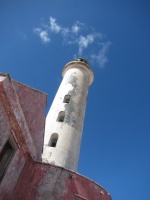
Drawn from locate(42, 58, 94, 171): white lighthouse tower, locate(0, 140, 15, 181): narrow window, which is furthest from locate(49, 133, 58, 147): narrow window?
locate(0, 140, 15, 181): narrow window

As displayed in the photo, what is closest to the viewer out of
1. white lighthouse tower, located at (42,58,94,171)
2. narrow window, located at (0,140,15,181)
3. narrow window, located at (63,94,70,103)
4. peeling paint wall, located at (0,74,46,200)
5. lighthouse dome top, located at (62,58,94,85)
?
peeling paint wall, located at (0,74,46,200)

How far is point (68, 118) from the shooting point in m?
16.1

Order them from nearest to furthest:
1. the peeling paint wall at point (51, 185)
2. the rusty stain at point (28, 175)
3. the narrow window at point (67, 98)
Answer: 1. the rusty stain at point (28, 175)
2. the peeling paint wall at point (51, 185)
3. the narrow window at point (67, 98)

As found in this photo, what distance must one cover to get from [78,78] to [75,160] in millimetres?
7905

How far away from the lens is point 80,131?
16.2 metres

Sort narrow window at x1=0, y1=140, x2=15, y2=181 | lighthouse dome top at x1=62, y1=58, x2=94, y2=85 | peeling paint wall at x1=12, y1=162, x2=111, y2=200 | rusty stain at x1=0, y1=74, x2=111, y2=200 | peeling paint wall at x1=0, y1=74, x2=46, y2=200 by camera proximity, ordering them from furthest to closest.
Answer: lighthouse dome top at x1=62, y1=58, x2=94, y2=85 < peeling paint wall at x1=12, y1=162, x2=111, y2=200 < narrow window at x1=0, y1=140, x2=15, y2=181 < rusty stain at x1=0, y1=74, x2=111, y2=200 < peeling paint wall at x1=0, y1=74, x2=46, y2=200

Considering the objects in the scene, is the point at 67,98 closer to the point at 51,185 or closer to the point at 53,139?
the point at 53,139

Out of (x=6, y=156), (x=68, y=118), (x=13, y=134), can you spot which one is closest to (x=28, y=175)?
(x=6, y=156)

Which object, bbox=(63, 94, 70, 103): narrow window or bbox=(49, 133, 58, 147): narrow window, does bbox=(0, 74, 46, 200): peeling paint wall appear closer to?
bbox=(49, 133, 58, 147): narrow window

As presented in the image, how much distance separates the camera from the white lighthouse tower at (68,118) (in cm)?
1384

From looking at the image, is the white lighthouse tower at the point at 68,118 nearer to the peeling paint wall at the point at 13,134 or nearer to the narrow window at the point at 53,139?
the narrow window at the point at 53,139

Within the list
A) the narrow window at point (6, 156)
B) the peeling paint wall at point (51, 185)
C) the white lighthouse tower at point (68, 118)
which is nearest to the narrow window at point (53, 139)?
the white lighthouse tower at point (68, 118)

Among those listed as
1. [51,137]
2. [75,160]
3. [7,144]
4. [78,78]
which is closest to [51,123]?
[51,137]

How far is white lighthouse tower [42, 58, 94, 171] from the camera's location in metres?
13.8
